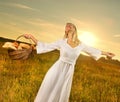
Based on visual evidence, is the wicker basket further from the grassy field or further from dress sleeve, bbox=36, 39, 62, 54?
the grassy field

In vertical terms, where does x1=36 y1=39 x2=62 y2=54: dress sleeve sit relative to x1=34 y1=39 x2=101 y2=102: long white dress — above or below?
above

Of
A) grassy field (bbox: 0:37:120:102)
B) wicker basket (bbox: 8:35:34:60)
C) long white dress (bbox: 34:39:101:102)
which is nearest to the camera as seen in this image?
long white dress (bbox: 34:39:101:102)

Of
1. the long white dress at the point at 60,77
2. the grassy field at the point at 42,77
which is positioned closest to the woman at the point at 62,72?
the long white dress at the point at 60,77

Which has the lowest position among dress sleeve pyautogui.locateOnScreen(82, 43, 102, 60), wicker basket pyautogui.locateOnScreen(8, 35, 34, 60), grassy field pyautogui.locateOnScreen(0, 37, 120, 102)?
grassy field pyautogui.locateOnScreen(0, 37, 120, 102)

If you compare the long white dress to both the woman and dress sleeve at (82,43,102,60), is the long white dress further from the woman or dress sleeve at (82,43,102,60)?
dress sleeve at (82,43,102,60)

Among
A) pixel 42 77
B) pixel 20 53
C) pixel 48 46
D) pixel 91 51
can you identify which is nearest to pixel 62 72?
pixel 48 46

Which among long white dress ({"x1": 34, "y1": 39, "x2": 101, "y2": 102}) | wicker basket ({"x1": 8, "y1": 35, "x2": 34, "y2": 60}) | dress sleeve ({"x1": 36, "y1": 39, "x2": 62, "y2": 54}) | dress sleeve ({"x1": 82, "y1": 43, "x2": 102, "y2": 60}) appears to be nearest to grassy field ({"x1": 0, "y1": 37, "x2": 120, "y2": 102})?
wicker basket ({"x1": 8, "y1": 35, "x2": 34, "y2": 60})

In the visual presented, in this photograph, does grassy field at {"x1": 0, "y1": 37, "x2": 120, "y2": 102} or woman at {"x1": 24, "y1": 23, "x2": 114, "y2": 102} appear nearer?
woman at {"x1": 24, "y1": 23, "x2": 114, "y2": 102}

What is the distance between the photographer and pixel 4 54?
11.5m

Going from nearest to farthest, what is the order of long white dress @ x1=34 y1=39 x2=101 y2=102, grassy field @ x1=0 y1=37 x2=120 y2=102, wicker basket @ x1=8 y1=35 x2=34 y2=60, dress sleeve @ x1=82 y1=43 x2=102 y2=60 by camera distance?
long white dress @ x1=34 y1=39 x2=101 y2=102
dress sleeve @ x1=82 y1=43 x2=102 y2=60
wicker basket @ x1=8 y1=35 x2=34 y2=60
grassy field @ x1=0 y1=37 x2=120 y2=102

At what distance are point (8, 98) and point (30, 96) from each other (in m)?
0.41

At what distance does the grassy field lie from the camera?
32.5 ft

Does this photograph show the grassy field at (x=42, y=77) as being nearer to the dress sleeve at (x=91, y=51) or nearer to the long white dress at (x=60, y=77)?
the long white dress at (x=60, y=77)

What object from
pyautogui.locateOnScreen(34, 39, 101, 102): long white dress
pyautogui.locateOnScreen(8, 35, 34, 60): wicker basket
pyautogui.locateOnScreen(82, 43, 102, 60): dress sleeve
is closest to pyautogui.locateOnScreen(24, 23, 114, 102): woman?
pyautogui.locateOnScreen(34, 39, 101, 102): long white dress
